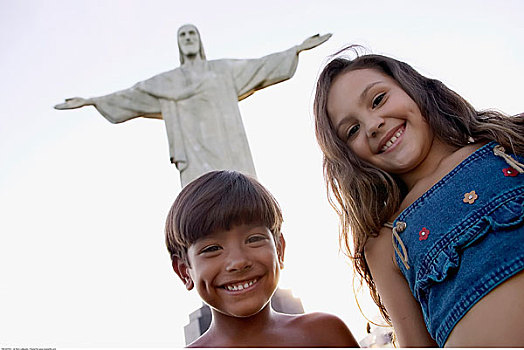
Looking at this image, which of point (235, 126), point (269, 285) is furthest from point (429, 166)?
point (235, 126)

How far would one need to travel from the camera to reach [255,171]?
12.6 feet

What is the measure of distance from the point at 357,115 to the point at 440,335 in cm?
57

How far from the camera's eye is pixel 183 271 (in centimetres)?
115

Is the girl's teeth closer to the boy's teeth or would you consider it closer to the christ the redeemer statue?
the boy's teeth

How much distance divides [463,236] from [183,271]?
61 centimetres

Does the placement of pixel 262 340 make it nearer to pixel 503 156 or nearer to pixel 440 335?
pixel 440 335

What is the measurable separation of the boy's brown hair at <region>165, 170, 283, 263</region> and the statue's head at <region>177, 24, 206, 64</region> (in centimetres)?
351

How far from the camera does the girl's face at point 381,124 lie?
1.31 meters

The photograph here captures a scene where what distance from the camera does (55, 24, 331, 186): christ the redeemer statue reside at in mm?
3959

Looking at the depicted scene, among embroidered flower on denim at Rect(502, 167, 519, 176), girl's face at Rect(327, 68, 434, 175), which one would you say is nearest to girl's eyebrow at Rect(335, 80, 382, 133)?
girl's face at Rect(327, 68, 434, 175)

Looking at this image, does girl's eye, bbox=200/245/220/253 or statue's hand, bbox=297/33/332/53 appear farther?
statue's hand, bbox=297/33/332/53

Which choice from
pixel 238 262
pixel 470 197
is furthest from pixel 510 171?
pixel 238 262

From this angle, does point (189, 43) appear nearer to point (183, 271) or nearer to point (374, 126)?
point (374, 126)

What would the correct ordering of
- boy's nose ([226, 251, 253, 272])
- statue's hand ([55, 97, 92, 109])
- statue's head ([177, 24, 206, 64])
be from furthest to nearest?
statue's head ([177, 24, 206, 64])
statue's hand ([55, 97, 92, 109])
boy's nose ([226, 251, 253, 272])
